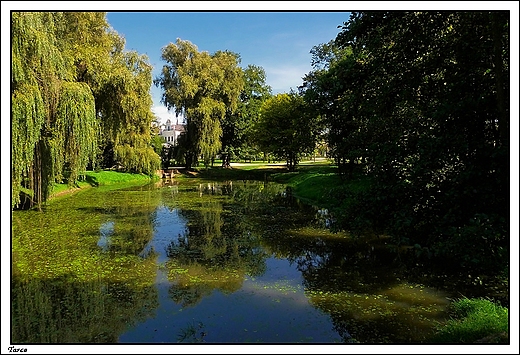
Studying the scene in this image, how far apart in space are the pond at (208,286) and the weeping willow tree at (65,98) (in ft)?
6.52

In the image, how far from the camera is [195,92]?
3381 cm

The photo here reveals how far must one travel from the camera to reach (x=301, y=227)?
1319 centimetres

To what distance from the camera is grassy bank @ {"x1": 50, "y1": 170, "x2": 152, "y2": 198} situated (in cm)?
2107

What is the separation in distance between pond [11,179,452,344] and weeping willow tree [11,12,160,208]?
1.99 meters

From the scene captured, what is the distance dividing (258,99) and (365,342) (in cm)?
4109

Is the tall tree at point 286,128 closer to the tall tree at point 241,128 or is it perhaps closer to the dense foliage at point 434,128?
the tall tree at point 241,128

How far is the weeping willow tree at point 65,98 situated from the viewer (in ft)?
38.4

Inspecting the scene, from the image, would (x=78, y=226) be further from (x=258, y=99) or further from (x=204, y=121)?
(x=258, y=99)

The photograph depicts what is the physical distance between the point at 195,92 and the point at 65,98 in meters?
19.3

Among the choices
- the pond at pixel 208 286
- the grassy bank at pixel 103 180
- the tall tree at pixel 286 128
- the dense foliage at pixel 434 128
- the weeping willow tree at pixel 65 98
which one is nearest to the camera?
the dense foliage at pixel 434 128

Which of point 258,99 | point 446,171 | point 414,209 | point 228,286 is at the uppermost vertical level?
point 258,99

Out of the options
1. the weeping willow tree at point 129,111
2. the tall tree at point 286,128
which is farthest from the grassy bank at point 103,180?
the tall tree at point 286,128

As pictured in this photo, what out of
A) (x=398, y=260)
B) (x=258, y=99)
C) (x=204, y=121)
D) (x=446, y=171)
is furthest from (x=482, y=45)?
(x=258, y=99)

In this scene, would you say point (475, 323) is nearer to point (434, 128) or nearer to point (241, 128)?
point (434, 128)
